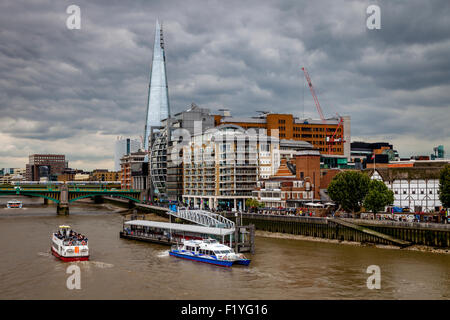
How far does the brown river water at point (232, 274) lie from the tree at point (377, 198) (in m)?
13.1

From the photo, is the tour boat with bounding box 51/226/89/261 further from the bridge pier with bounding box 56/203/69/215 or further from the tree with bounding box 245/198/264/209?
the bridge pier with bounding box 56/203/69/215

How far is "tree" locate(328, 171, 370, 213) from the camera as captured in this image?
87.5 m

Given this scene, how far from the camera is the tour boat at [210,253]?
55188 mm

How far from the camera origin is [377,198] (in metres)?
82.0

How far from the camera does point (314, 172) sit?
109938 mm

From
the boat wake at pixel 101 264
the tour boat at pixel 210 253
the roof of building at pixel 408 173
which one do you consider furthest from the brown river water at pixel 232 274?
the roof of building at pixel 408 173

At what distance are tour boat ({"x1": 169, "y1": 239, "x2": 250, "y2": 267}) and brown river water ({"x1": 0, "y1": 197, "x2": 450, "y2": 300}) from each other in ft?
3.61

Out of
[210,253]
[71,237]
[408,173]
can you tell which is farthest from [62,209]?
[408,173]

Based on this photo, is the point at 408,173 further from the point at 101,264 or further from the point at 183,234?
the point at 101,264

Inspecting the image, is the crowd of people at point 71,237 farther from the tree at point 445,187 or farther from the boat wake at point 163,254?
the tree at point 445,187

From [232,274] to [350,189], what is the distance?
4384cm

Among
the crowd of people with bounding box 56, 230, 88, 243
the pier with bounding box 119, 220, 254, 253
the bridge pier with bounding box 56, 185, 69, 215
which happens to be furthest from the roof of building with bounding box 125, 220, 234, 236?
the bridge pier with bounding box 56, 185, 69, 215
